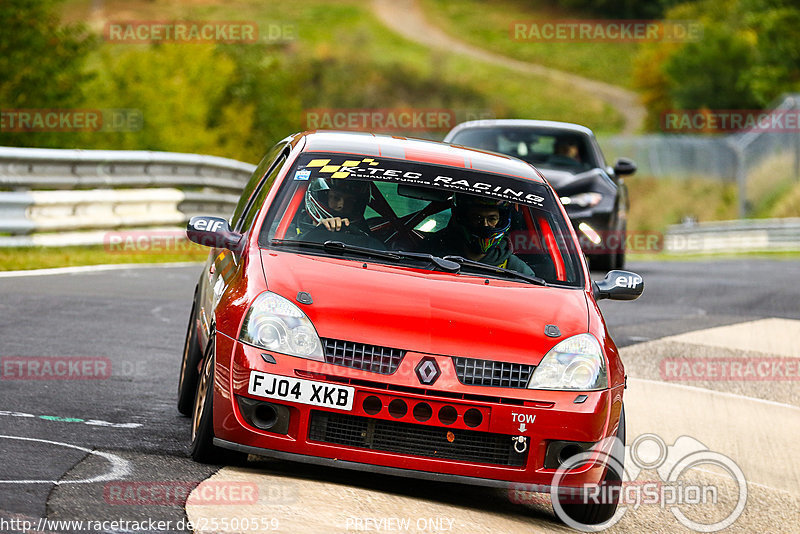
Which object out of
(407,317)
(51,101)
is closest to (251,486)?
(407,317)

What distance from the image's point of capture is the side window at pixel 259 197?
Result: 22.2 feet

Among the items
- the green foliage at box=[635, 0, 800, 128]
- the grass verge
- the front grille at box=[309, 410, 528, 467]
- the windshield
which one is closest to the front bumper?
the front grille at box=[309, 410, 528, 467]

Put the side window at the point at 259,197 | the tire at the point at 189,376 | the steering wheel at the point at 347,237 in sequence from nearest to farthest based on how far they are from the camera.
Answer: the steering wheel at the point at 347,237
the side window at the point at 259,197
the tire at the point at 189,376

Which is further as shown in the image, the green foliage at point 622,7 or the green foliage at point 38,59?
the green foliage at point 622,7

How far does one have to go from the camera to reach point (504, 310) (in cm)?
596

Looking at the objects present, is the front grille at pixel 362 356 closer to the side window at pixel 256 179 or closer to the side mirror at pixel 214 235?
the side mirror at pixel 214 235

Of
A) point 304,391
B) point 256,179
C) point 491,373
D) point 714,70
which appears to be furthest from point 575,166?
point 714,70

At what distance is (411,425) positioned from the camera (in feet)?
18.4

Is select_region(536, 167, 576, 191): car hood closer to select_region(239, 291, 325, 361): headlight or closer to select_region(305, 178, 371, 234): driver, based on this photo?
select_region(305, 178, 371, 234): driver

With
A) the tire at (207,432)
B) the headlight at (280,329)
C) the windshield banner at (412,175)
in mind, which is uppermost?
the windshield banner at (412,175)

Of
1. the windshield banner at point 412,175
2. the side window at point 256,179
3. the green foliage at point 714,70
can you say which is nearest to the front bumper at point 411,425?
the windshield banner at point 412,175

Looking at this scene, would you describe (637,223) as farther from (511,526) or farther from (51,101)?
(511,526)

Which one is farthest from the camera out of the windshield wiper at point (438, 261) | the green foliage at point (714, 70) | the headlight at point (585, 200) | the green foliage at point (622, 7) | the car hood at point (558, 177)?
the green foliage at point (622, 7)

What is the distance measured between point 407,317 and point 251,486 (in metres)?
0.95
